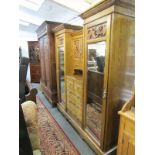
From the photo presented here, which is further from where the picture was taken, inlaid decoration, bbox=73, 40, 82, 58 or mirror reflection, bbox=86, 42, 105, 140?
inlaid decoration, bbox=73, 40, 82, 58

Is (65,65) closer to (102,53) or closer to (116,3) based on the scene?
(102,53)

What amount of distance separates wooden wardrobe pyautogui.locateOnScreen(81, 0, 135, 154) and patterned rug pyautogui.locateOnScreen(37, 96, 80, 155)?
1.28 ft

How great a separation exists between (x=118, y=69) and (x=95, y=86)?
422 millimetres

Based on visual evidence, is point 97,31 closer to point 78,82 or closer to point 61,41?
point 78,82

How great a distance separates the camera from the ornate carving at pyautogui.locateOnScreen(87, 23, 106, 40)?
4.98ft

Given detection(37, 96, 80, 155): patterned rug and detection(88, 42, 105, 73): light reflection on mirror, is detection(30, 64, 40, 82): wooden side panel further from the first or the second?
detection(88, 42, 105, 73): light reflection on mirror

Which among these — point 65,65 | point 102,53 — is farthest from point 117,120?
point 65,65

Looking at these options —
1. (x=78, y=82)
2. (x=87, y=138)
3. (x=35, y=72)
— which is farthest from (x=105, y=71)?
(x=35, y=72)

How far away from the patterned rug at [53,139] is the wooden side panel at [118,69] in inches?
24.6

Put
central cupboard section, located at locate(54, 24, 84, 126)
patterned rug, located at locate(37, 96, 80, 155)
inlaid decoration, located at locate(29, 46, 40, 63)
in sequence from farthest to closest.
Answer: inlaid decoration, located at locate(29, 46, 40, 63), central cupboard section, located at locate(54, 24, 84, 126), patterned rug, located at locate(37, 96, 80, 155)

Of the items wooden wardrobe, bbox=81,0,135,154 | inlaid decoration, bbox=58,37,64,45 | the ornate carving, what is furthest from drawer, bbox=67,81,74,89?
the ornate carving

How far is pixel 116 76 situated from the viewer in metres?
1.56

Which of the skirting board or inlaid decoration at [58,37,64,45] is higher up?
inlaid decoration at [58,37,64,45]
